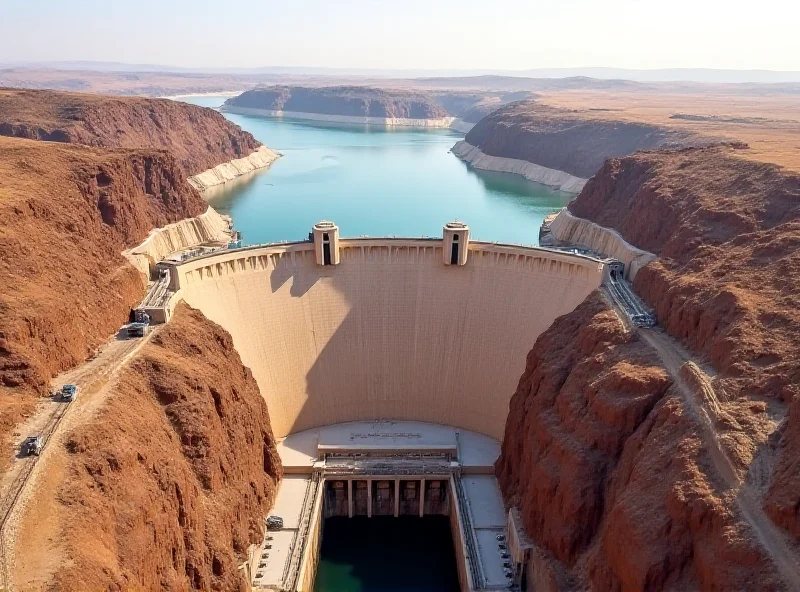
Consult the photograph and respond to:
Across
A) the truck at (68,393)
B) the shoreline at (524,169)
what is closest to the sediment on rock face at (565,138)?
the shoreline at (524,169)

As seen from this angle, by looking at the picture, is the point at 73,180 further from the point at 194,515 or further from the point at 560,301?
the point at 560,301

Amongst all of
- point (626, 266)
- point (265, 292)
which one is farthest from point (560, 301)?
point (265, 292)

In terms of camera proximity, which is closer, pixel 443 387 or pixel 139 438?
pixel 139 438

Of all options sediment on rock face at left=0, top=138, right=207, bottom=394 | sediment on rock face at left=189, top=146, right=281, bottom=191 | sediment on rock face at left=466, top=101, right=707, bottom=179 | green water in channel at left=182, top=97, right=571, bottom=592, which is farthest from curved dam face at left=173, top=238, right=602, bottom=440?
sediment on rock face at left=189, top=146, right=281, bottom=191

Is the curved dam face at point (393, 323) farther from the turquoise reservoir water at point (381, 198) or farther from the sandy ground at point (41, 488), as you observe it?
the turquoise reservoir water at point (381, 198)

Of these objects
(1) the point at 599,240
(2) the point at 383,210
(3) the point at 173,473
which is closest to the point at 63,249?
(3) the point at 173,473

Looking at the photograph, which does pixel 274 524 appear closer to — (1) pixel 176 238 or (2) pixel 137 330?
(2) pixel 137 330

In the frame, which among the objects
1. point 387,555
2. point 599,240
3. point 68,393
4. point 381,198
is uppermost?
point 68,393

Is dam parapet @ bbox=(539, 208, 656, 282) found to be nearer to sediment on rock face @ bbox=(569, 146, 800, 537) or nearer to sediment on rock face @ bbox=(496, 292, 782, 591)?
sediment on rock face @ bbox=(569, 146, 800, 537)
